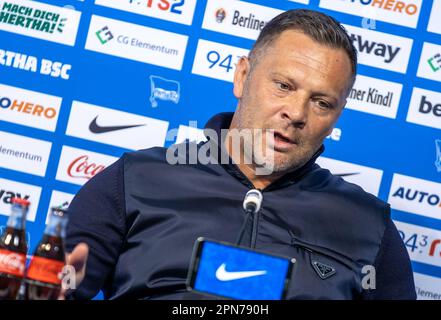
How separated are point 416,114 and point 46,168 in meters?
1.21

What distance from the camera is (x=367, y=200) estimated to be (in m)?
1.78

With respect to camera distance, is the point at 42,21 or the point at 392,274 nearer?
the point at 392,274

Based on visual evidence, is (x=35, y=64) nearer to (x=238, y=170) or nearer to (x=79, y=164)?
(x=79, y=164)

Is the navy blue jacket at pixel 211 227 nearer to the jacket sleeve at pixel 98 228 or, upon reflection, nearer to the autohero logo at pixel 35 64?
the jacket sleeve at pixel 98 228

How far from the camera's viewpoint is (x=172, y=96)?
2307 millimetres

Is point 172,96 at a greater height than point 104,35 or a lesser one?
lesser

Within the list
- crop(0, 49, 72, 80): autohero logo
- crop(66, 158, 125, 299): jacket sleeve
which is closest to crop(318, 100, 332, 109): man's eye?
crop(66, 158, 125, 299): jacket sleeve

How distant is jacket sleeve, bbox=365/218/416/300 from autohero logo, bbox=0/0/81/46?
1218mm

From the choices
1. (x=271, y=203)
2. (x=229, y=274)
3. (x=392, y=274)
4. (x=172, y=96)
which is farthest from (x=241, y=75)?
(x=229, y=274)

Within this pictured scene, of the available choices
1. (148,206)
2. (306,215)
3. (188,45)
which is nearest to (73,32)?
(188,45)

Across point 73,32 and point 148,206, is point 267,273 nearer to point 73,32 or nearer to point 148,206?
point 148,206

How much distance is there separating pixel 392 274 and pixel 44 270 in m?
0.93

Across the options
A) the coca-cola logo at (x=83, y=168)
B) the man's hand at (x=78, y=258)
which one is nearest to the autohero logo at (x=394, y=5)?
the coca-cola logo at (x=83, y=168)

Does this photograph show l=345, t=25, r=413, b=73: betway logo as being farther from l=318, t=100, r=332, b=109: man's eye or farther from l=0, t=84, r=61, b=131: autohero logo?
l=0, t=84, r=61, b=131: autohero logo
